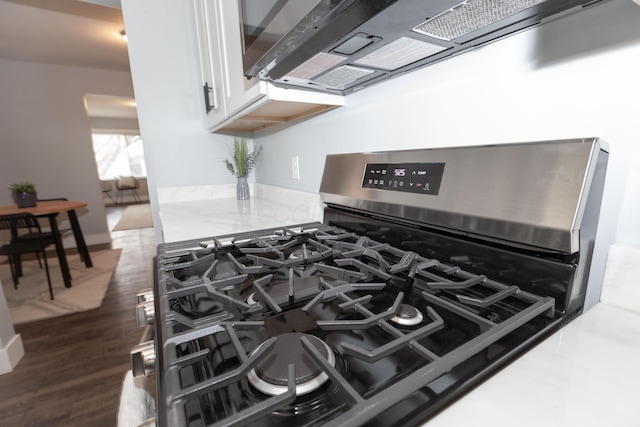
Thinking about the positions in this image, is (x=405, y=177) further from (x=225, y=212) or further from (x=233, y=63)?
(x=225, y=212)

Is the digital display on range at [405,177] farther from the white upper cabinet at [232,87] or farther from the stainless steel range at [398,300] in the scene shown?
the white upper cabinet at [232,87]

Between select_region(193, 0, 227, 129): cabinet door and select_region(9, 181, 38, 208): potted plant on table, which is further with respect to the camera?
select_region(9, 181, 38, 208): potted plant on table

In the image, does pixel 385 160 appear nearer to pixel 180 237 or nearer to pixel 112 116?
pixel 180 237

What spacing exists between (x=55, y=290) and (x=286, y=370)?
3132 mm

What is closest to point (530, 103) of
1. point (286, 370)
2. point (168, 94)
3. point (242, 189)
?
point (286, 370)

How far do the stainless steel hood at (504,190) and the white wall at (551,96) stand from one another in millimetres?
49

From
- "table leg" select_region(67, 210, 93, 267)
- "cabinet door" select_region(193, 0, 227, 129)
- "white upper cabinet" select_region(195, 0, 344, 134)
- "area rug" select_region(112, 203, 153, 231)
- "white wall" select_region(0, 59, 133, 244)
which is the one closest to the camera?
"white upper cabinet" select_region(195, 0, 344, 134)

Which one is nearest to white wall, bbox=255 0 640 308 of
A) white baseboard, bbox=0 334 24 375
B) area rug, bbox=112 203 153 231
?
white baseboard, bbox=0 334 24 375

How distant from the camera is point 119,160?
8.86 m

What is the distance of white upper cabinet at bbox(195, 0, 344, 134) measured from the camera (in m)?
0.90

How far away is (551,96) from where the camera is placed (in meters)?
0.50

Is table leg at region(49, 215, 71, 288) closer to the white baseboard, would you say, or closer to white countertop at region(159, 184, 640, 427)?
the white baseboard

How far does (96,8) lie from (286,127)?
2177 millimetres

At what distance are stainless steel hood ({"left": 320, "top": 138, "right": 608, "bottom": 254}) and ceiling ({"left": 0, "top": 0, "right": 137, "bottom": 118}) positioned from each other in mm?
2025
